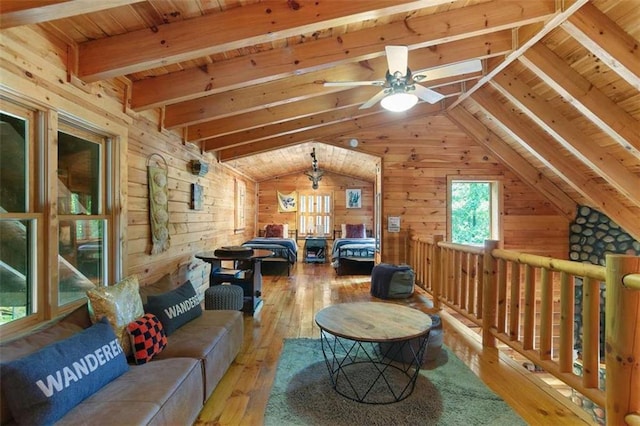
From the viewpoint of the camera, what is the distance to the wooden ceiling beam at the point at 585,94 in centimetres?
339

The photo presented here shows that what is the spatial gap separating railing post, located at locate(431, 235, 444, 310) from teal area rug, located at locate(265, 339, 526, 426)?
5.69 ft

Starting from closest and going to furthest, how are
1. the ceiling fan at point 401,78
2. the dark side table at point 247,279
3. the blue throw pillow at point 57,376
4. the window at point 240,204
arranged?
the blue throw pillow at point 57,376, the ceiling fan at point 401,78, the dark side table at point 247,279, the window at point 240,204

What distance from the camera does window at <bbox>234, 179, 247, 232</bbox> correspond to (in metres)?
6.88

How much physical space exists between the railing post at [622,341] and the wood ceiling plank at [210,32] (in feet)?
6.21

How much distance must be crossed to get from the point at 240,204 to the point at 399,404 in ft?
19.1

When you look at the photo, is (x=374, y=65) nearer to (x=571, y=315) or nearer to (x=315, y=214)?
(x=571, y=315)

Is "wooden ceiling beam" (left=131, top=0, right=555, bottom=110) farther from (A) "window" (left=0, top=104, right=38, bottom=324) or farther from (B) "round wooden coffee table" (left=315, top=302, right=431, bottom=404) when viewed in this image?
(B) "round wooden coffee table" (left=315, top=302, right=431, bottom=404)

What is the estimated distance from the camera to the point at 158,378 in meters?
1.64

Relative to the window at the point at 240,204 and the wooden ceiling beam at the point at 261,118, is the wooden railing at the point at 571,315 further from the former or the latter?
the window at the point at 240,204

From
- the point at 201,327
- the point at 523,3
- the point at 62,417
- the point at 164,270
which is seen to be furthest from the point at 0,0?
the point at 523,3

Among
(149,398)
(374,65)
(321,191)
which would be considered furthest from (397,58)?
(321,191)

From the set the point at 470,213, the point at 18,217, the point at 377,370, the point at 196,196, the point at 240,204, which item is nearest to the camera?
the point at 18,217

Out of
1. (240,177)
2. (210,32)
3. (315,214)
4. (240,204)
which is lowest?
(315,214)

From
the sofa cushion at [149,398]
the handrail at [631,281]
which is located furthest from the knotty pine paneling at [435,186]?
the sofa cushion at [149,398]
